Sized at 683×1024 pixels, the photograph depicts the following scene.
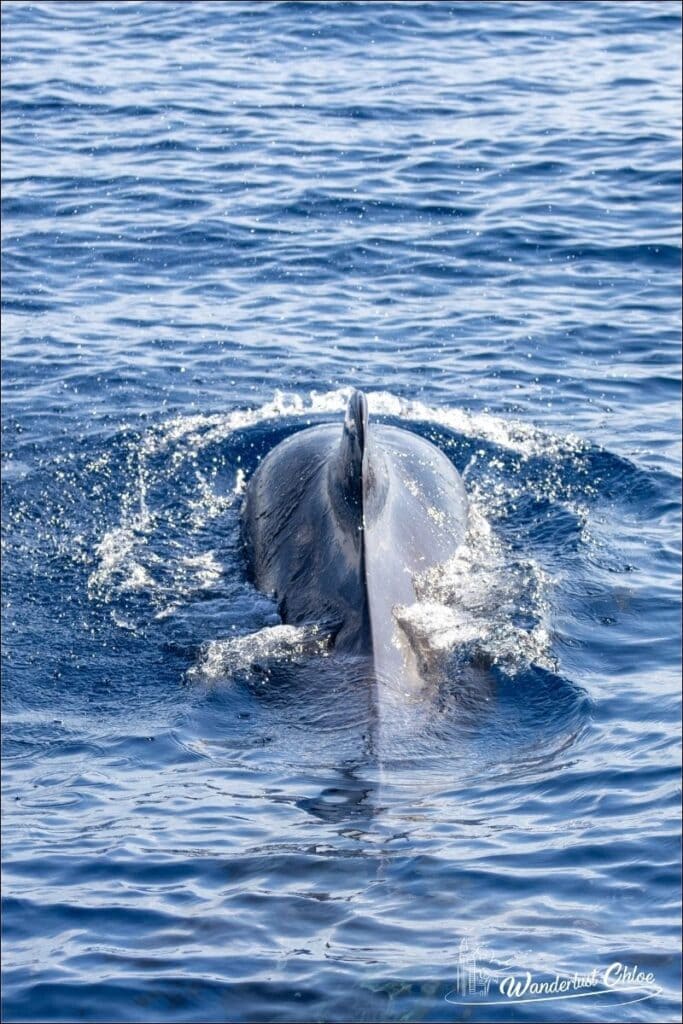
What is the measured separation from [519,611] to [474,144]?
43.6 ft

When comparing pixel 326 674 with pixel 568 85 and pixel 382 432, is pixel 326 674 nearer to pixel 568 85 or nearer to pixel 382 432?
pixel 382 432

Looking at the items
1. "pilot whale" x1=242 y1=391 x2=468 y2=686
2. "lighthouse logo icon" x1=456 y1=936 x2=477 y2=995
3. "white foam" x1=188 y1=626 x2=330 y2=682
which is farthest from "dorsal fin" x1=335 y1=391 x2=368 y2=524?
"lighthouse logo icon" x1=456 y1=936 x2=477 y2=995

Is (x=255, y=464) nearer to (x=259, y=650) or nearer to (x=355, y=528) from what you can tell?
(x=355, y=528)

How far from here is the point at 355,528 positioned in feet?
36.6

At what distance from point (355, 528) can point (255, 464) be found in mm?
3955

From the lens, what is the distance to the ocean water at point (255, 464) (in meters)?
8.01

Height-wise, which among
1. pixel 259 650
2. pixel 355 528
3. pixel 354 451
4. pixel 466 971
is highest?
pixel 354 451

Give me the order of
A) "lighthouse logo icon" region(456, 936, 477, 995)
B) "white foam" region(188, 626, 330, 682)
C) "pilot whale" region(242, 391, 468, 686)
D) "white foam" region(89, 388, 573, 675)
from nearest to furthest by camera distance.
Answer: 1. "lighthouse logo icon" region(456, 936, 477, 995)
2. "pilot whale" region(242, 391, 468, 686)
3. "white foam" region(188, 626, 330, 682)
4. "white foam" region(89, 388, 573, 675)

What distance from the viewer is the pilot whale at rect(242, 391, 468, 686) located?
34.7 feet

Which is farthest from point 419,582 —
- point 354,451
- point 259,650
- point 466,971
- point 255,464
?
point 466,971

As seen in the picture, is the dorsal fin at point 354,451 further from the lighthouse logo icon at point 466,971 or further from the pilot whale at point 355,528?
the lighthouse logo icon at point 466,971

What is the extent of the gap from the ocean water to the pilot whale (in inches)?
9.9

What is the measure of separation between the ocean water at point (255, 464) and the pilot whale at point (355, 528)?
0.83ft

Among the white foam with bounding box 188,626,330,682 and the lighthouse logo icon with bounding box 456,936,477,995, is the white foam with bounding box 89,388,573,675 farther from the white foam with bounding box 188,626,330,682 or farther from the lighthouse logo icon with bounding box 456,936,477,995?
the lighthouse logo icon with bounding box 456,936,477,995
